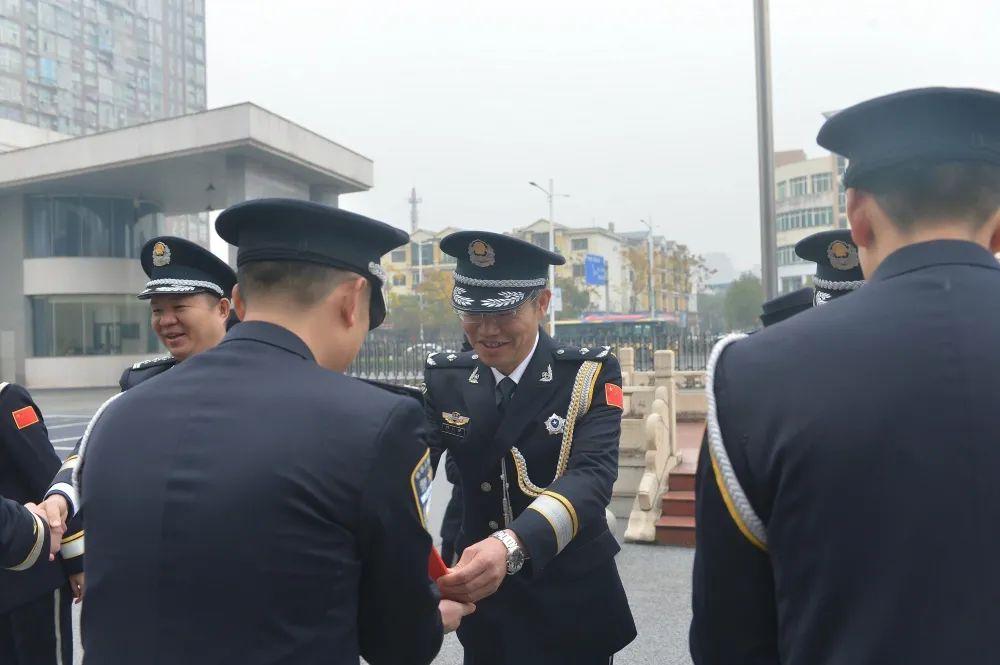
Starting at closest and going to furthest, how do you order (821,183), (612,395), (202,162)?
1. (612,395)
2. (202,162)
3. (821,183)

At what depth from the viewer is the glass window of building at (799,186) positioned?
47.2 m

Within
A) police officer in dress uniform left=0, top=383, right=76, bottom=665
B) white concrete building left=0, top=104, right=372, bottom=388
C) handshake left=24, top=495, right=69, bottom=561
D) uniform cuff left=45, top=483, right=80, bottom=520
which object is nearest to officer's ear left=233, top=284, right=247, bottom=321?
handshake left=24, top=495, right=69, bottom=561

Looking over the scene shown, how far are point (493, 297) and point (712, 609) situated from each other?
139cm

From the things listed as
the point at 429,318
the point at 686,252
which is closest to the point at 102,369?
the point at 429,318

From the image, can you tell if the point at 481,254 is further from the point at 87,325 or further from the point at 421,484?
the point at 87,325

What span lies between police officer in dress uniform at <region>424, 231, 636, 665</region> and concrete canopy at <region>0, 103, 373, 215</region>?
15.5 meters

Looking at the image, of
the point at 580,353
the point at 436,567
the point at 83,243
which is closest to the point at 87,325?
the point at 83,243

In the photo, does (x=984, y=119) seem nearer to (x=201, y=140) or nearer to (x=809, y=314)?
(x=809, y=314)

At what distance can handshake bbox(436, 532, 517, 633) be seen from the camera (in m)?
1.85

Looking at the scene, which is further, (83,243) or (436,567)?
(83,243)

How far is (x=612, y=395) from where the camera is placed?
8.11 feet

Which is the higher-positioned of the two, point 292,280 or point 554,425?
point 292,280

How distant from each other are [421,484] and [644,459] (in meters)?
5.69

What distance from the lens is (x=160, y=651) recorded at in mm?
1225
